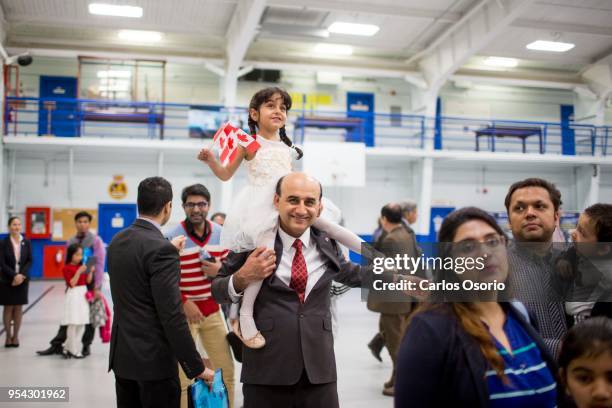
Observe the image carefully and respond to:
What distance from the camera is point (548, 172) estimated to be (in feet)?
63.5

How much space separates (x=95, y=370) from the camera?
6.59 meters

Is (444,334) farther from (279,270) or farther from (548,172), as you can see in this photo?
(548,172)

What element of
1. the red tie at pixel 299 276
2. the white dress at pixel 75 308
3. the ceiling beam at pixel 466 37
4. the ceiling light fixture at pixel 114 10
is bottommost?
the white dress at pixel 75 308

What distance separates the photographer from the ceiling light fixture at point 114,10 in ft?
45.1

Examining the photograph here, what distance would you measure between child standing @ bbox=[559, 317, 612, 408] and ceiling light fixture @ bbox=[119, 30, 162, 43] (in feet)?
52.7

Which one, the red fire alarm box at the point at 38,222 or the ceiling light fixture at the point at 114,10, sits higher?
the ceiling light fixture at the point at 114,10

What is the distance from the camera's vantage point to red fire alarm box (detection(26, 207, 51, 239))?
16.1 m

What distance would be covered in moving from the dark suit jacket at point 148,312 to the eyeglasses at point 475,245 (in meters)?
1.89

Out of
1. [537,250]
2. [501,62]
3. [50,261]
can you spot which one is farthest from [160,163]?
[537,250]

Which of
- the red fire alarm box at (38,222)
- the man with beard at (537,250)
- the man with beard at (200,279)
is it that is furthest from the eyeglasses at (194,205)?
the red fire alarm box at (38,222)

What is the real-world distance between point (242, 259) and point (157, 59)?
14.6 meters

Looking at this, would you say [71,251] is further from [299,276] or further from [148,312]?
[299,276]

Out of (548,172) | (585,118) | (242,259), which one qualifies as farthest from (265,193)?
(548,172)

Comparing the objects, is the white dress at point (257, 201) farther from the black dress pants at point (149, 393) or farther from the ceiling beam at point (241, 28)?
the ceiling beam at point (241, 28)
